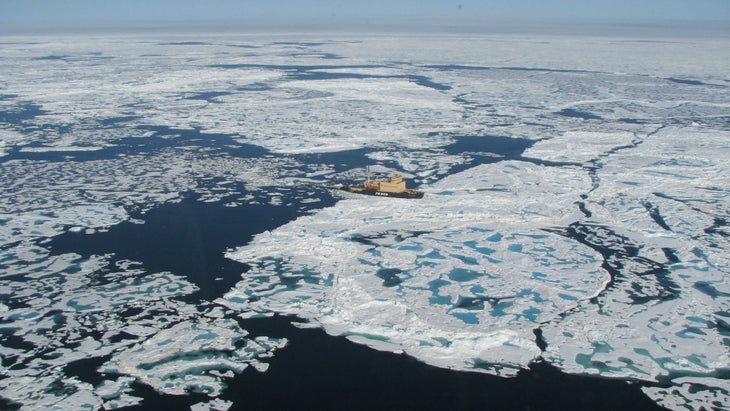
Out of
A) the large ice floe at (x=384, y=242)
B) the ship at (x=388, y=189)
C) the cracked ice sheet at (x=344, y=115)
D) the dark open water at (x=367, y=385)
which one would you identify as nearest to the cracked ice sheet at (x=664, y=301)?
the large ice floe at (x=384, y=242)

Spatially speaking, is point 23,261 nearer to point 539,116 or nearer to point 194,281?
point 194,281

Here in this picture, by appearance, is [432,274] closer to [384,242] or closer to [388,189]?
[384,242]

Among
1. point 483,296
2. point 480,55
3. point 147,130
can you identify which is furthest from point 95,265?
point 480,55

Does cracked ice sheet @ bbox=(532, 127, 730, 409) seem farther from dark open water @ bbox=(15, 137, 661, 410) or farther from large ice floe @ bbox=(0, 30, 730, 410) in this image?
dark open water @ bbox=(15, 137, 661, 410)

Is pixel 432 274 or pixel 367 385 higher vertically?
pixel 432 274

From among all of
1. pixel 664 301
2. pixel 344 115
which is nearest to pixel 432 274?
pixel 664 301

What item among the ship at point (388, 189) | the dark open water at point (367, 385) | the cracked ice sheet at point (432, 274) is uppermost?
the ship at point (388, 189)

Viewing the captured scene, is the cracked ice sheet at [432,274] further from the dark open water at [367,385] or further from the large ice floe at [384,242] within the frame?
the dark open water at [367,385]
